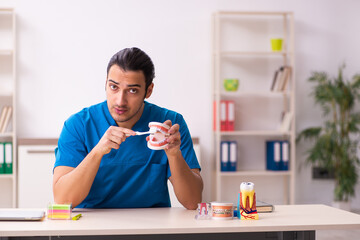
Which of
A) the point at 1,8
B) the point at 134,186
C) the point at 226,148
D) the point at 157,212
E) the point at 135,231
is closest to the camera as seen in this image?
the point at 135,231

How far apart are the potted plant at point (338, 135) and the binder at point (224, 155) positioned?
77 cm

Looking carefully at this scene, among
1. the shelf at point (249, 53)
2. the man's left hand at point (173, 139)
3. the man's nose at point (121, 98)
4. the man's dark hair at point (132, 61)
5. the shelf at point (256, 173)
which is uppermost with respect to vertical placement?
the shelf at point (249, 53)

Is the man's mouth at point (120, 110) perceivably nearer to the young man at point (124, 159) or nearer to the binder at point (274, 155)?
the young man at point (124, 159)

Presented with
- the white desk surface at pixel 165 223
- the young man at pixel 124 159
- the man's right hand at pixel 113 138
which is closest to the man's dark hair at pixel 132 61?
the young man at pixel 124 159

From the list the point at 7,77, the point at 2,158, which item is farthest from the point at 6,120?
the point at 7,77

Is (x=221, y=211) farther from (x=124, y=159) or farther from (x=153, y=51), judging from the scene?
(x=153, y=51)

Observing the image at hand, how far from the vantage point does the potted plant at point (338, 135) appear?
4.66m

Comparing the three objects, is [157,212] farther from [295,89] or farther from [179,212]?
[295,89]

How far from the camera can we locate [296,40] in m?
4.95

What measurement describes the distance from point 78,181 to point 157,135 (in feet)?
1.18

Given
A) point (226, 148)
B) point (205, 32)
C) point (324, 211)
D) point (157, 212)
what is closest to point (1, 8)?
point (205, 32)

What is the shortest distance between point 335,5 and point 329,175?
5.60ft

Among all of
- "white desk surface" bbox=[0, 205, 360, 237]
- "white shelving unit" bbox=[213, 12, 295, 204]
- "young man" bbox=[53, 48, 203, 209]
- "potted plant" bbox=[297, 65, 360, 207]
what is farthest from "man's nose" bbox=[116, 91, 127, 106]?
"potted plant" bbox=[297, 65, 360, 207]

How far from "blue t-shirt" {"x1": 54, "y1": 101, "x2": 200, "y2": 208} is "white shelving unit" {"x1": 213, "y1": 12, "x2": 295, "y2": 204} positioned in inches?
112
